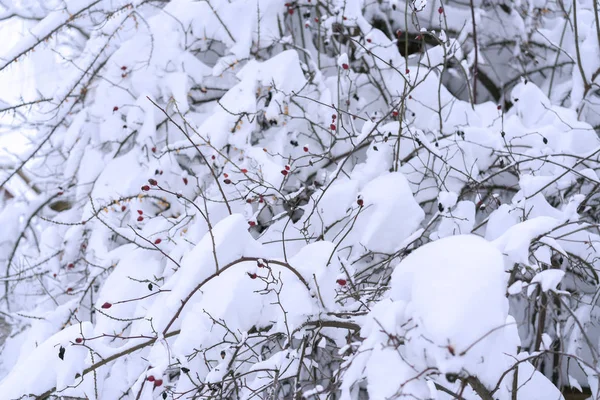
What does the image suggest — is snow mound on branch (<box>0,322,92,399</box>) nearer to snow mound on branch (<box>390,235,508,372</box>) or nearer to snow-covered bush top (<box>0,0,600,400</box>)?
snow-covered bush top (<box>0,0,600,400</box>)

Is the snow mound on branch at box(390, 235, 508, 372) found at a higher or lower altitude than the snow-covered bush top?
lower

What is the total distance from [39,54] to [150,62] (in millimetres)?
762

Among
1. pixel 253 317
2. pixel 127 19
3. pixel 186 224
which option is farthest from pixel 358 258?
pixel 127 19

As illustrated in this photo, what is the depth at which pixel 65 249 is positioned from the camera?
3014mm

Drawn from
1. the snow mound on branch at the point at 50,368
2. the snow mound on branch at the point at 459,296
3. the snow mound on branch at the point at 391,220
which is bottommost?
the snow mound on branch at the point at 459,296

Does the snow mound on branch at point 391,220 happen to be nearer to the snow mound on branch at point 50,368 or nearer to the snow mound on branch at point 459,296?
the snow mound on branch at point 459,296

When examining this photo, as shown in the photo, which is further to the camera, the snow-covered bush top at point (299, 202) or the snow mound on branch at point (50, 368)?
the snow mound on branch at point (50, 368)

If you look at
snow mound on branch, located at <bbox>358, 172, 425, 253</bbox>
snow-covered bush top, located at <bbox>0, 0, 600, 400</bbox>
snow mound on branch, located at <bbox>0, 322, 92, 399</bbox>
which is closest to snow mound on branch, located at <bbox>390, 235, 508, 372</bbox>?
snow-covered bush top, located at <bbox>0, 0, 600, 400</bbox>

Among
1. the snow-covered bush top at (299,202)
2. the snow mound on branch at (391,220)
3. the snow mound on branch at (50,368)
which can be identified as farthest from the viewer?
the snow mound on branch at (391,220)

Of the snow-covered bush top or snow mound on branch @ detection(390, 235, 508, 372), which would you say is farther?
the snow-covered bush top

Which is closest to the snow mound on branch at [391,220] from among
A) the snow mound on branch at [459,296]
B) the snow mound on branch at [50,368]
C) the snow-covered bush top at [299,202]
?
the snow-covered bush top at [299,202]

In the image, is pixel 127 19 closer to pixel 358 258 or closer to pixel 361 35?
pixel 361 35

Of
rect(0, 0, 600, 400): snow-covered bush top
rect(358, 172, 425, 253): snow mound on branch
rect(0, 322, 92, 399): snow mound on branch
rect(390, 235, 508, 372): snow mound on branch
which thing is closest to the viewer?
rect(390, 235, 508, 372): snow mound on branch

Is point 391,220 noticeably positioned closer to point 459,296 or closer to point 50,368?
point 459,296
